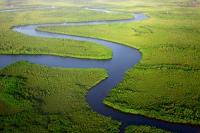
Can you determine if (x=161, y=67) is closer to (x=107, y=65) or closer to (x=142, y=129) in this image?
(x=107, y=65)

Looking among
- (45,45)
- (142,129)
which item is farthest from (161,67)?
(45,45)

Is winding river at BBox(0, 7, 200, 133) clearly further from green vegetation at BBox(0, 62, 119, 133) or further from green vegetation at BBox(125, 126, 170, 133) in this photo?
green vegetation at BBox(0, 62, 119, 133)

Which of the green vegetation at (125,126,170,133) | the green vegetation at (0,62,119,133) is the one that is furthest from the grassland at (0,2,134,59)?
the green vegetation at (125,126,170,133)

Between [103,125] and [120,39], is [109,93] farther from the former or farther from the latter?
[120,39]

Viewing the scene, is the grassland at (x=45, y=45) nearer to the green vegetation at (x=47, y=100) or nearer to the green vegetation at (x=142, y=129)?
the green vegetation at (x=47, y=100)

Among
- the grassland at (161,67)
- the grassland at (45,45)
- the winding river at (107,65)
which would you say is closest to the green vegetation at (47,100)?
the winding river at (107,65)

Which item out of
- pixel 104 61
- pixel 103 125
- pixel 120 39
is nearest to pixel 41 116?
pixel 103 125
